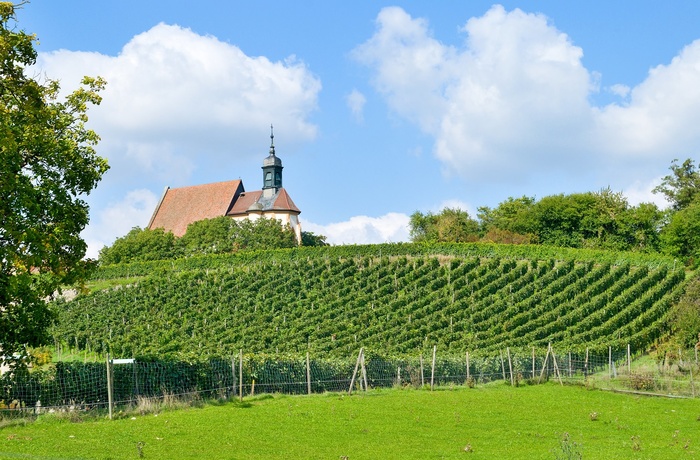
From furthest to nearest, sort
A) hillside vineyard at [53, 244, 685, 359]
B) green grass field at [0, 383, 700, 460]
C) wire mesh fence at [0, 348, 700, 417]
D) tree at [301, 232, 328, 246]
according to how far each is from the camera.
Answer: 1. tree at [301, 232, 328, 246]
2. hillside vineyard at [53, 244, 685, 359]
3. wire mesh fence at [0, 348, 700, 417]
4. green grass field at [0, 383, 700, 460]

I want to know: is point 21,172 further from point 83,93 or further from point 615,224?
point 615,224

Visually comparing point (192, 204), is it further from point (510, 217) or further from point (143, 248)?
point (510, 217)

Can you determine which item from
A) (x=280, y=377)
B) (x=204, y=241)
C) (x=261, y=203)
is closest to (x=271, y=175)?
(x=261, y=203)

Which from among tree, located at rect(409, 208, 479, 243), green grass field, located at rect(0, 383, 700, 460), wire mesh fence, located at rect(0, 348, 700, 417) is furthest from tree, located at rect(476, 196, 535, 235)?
green grass field, located at rect(0, 383, 700, 460)

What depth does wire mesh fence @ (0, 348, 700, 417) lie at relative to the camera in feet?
69.3

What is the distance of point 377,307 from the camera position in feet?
175

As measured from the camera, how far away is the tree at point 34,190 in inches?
796

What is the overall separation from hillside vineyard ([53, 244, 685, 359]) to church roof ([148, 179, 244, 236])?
136 ft

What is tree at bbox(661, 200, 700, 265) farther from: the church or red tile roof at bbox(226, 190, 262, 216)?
red tile roof at bbox(226, 190, 262, 216)

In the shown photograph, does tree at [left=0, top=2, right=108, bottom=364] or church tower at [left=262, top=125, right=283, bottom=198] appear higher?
church tower at [left=262, top=125, right=283, bottom=198]

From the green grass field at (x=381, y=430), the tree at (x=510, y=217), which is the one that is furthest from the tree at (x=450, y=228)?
the green grass field at (x=381, y=430)

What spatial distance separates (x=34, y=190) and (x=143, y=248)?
213 ft

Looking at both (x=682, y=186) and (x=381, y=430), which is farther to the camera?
(x=682, y=186)

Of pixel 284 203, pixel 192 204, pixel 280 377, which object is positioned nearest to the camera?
pixel 280 377
